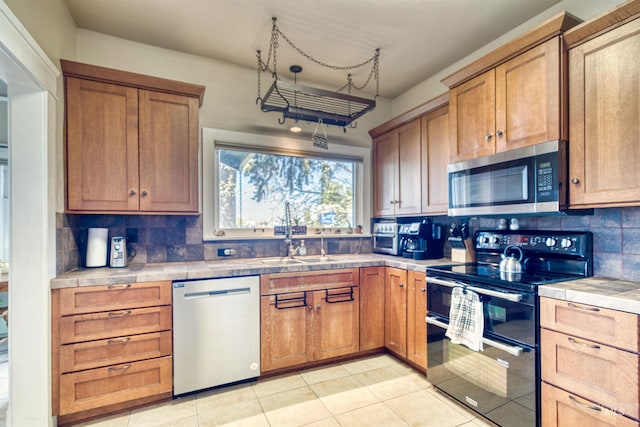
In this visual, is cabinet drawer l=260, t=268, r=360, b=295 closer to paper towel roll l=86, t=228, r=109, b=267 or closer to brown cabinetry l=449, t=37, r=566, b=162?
paper towel roll l=86, t=228, r=109, b=267

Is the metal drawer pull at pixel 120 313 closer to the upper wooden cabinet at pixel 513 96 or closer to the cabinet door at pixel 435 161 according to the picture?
the cabinet door at pixel 435 161

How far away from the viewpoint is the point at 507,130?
2.13 m

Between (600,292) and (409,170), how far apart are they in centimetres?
180

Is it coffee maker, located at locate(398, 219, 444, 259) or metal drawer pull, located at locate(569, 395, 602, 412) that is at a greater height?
coffee maker, located at locate(398, 219, 444, 259)

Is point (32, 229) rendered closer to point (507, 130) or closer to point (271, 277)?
point (271, 277)

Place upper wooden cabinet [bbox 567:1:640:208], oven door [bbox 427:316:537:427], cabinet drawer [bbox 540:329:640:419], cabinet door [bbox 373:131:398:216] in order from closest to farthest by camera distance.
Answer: cabinet drawer [bbox 540:329:640:419], upper wooden cabinet [bbox 567:1:640:208], oven door [bbox 427:316:537:427], cabinet door [bbox 373:131:398:216]

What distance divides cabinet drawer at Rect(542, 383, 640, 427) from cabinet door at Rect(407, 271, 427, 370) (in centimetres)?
89

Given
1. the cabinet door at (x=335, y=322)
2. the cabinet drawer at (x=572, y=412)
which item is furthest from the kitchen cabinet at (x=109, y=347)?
the cabinet drawer at (x=572, y=412)

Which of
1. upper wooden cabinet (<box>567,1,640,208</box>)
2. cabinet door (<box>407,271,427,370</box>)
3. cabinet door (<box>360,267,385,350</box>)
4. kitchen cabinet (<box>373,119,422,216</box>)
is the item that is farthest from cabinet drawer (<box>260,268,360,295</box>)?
upper wooden cabinet (<box>567,1,640,208</box>)

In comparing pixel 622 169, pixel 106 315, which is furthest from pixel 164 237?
pixel 622 169

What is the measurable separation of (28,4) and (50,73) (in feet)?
1.25

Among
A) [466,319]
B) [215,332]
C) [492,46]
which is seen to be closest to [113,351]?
[215,332]

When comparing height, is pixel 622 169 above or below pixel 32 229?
above

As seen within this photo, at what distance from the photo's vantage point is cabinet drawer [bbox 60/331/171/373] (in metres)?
1.96
